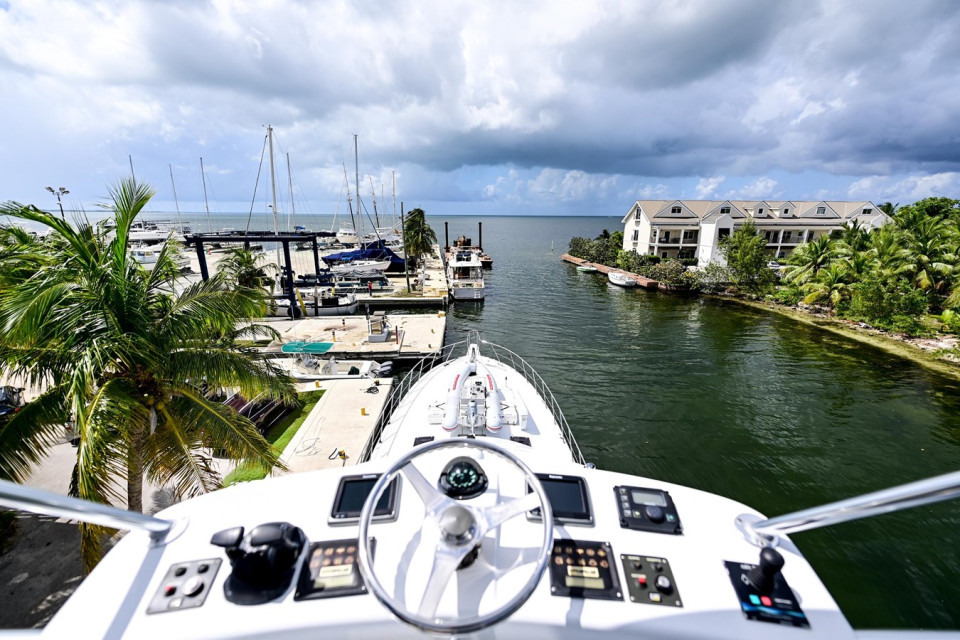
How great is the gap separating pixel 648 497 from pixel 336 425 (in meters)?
12.2

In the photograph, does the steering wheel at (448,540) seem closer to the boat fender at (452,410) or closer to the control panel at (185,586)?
the control panel at (185,586)

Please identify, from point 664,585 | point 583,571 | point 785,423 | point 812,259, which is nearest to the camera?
point 664,585

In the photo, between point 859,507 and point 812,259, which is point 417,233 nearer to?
point 812,259

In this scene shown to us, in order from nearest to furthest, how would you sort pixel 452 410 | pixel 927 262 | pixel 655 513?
pixel 655 513, pixel 452 410, pixel 927 262

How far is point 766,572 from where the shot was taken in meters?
2.98

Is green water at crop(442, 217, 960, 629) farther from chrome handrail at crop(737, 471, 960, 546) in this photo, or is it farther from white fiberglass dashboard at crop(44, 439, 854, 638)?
white fiberglass dashboard at crop(44, 439, 854, 638)

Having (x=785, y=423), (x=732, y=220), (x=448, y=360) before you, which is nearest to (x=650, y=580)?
(x=448, y=360)

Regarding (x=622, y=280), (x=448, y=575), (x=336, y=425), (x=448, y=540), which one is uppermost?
(x=448, y=540)

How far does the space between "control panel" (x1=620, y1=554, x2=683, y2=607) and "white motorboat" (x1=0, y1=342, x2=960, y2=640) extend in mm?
12

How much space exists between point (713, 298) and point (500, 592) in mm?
44128

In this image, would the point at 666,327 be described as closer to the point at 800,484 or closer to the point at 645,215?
the point at 800,484

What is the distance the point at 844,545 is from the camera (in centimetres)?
1069

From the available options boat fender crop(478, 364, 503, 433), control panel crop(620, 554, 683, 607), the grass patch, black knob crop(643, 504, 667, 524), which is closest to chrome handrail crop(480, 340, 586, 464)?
boat fender crop(478, 364, 503, 433)

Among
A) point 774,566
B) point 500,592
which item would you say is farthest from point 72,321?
point 774,566
